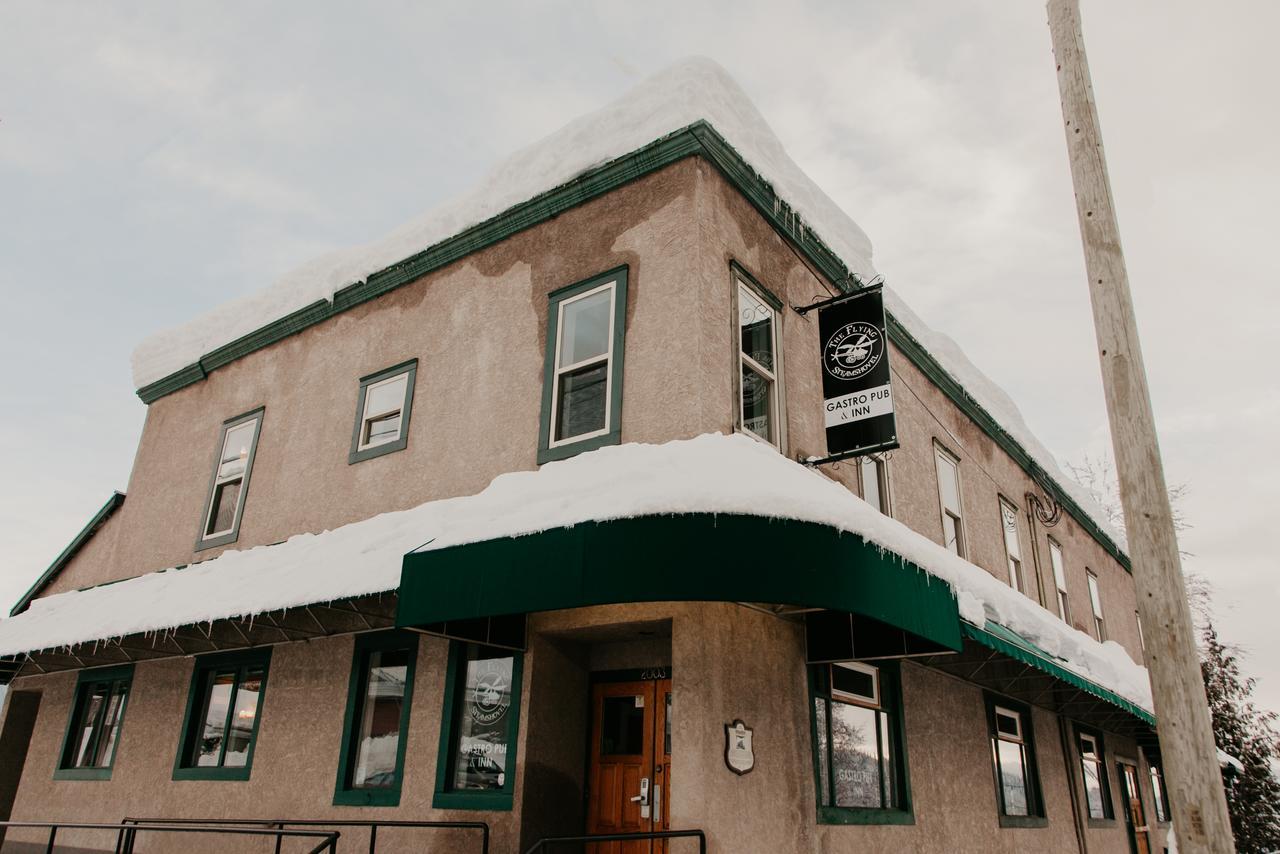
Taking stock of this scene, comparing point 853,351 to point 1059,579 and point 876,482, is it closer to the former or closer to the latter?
point 876,482

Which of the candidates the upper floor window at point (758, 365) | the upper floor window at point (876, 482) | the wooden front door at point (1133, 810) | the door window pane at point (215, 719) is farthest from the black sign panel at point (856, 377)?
the wooden front door at point (1133, 810)

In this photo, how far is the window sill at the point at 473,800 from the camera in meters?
7.99

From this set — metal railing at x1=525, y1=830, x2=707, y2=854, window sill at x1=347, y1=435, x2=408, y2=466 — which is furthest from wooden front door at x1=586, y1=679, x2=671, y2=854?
window sill at x1=347, y1=435, x2=408, y2=466

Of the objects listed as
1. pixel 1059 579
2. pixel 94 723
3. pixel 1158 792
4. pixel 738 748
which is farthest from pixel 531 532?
pixel 1158 792

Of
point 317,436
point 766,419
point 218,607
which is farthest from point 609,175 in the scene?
point 218,607

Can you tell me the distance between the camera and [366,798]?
357 inches

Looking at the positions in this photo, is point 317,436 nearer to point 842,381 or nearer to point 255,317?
point 255,317

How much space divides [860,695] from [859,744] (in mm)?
514

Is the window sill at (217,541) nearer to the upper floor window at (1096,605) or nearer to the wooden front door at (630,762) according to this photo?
the wooden front door at (630,762)

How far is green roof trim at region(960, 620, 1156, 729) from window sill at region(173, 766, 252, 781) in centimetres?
835

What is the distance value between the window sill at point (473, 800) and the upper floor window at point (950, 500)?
27.0 ft

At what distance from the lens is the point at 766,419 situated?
31.2 feet

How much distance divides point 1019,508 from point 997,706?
17.4 feet

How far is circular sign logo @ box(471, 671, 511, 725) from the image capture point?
8547mm
